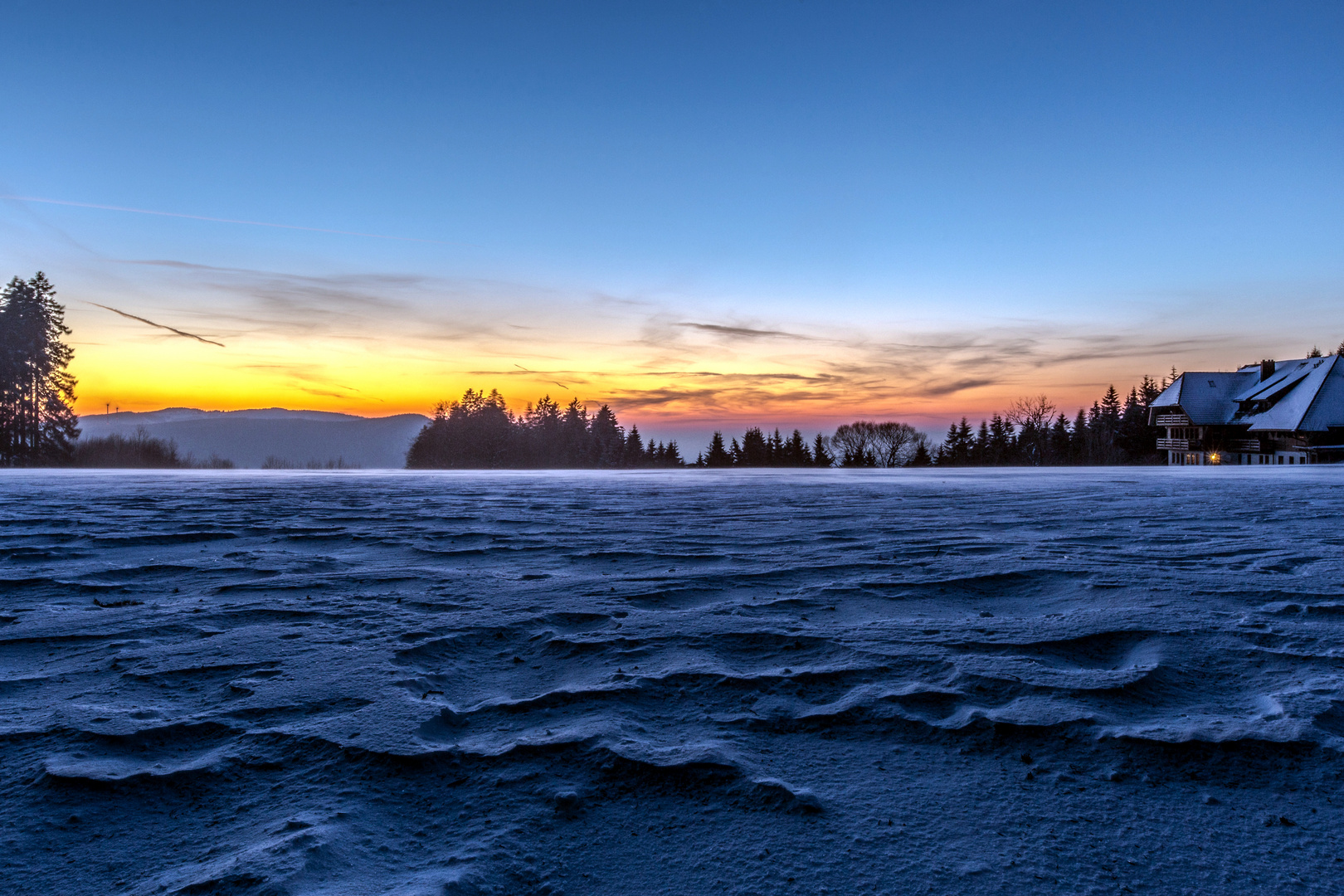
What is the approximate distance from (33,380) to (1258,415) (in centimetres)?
6899

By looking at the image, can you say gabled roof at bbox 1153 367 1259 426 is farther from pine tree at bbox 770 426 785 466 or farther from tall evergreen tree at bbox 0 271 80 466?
tall evergreen tree at bbox 0 271 80 466

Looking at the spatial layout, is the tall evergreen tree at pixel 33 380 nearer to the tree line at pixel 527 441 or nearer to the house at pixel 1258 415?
the tree line at pixel 527 441

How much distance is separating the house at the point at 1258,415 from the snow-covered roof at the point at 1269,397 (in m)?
0.04

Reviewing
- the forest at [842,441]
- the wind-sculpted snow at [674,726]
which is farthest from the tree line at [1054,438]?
the wind-sculpted snow at [674,726]

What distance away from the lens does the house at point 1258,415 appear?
A: 36.1 m

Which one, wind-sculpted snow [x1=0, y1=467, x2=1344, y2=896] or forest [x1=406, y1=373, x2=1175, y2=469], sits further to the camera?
forest [x1=406, y1=373, x2=1175, y2=469]

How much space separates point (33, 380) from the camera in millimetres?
33281

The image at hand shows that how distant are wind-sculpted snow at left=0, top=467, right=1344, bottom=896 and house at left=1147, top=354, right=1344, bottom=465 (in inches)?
1736

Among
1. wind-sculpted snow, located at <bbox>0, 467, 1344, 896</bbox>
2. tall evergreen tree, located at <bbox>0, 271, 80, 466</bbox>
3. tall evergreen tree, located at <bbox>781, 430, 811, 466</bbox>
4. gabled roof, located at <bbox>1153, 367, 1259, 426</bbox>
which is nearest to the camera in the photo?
wind-sculpted snow, located at <bbox>0, 467, 1344, 896</bbox>

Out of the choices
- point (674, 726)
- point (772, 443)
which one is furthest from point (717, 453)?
point (674, 726)

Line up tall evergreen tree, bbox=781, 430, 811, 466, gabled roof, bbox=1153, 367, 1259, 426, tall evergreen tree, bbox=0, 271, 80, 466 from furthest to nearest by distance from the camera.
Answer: tall evergreen tree, bbox=781, 430, 811, 466 < gabled roof, bbox=1153, 367, 1259, 426 < tall evergreen tree, bbox=0, 271, 80, 466

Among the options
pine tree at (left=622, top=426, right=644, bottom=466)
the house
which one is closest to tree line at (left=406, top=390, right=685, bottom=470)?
pine tree at (left=622, top=426, right=644, bottom=466)

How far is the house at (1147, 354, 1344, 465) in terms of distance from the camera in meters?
36.1

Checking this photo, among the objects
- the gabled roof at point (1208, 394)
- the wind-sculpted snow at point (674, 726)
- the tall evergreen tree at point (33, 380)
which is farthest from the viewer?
the gabled roof at point (1208, 394)
